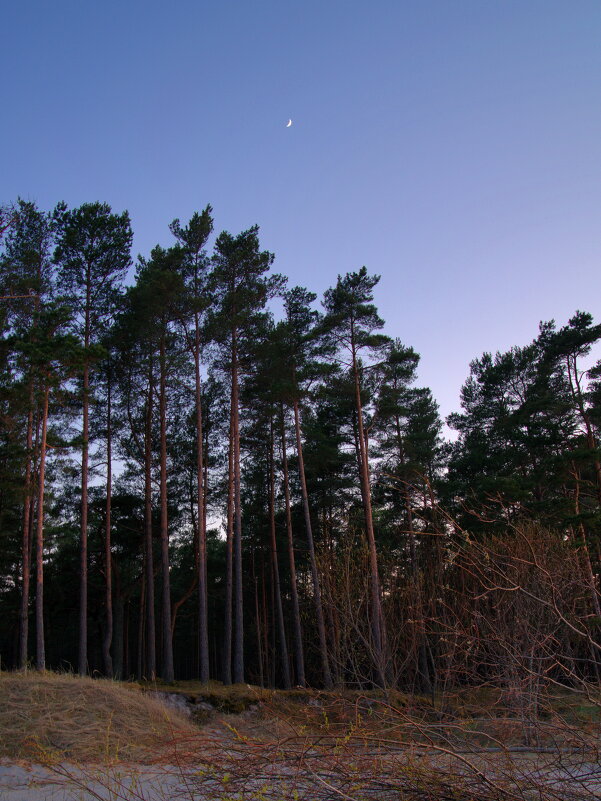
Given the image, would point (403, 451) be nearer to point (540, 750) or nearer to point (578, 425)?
point (578, 425)

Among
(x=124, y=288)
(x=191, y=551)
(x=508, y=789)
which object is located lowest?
(x=508, y=789)

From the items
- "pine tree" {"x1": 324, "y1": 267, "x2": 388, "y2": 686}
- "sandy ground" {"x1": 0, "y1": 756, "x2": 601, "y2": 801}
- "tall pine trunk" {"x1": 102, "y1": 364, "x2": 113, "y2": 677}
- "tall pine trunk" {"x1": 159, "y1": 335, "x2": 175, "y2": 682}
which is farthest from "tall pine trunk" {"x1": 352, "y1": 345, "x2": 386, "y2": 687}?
"tall pine trunk" {"x1": 102, "y1": 364, "x2": 113, "y2": 677}

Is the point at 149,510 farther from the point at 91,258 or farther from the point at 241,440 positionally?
the point at 91,258

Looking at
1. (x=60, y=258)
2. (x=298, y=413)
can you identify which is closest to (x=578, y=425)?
(x=298, y=413)

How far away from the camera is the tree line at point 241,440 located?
1839 cm

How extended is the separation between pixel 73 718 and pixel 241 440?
16.1 metres

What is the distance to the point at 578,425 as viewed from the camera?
24.3m

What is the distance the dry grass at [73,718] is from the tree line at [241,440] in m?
4.55

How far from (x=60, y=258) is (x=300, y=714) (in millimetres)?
21131

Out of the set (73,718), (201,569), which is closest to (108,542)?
(201,569)

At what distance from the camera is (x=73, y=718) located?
34.0ft

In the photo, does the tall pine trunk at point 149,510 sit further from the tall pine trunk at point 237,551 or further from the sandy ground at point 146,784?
the sandy ground at point 146,784

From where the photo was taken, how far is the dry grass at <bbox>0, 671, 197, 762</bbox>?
8.70 m

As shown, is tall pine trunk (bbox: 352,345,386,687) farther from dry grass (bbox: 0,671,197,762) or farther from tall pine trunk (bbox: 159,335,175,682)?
tall pine trunk (bbox: 159,335,175,682)
